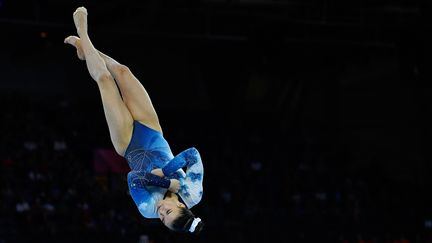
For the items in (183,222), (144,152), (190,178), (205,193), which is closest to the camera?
(183,222)

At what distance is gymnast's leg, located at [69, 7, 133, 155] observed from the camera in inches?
237

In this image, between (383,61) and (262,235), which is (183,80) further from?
(262,235)

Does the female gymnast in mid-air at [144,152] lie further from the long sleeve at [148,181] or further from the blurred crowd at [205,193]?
the blurred crowd at [205,193]

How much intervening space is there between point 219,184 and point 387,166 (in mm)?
6463

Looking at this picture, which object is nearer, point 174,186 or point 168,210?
point 168,210

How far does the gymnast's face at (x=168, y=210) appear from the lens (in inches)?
218

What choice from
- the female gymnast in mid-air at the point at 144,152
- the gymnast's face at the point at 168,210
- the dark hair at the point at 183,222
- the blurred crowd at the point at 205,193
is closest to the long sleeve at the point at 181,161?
the female gymnast in mid-air at the point at 144,152

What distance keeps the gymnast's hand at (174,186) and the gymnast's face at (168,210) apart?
9 centimetres

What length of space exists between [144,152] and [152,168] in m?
0.20

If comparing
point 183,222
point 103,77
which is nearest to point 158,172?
point 183,222

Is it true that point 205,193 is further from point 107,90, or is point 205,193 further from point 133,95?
point 107,90

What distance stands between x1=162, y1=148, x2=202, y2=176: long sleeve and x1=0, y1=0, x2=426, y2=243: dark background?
6.16m

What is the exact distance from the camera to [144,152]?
6164mm

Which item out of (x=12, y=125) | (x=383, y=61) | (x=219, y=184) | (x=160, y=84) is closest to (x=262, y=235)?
(x=219, y=184)
